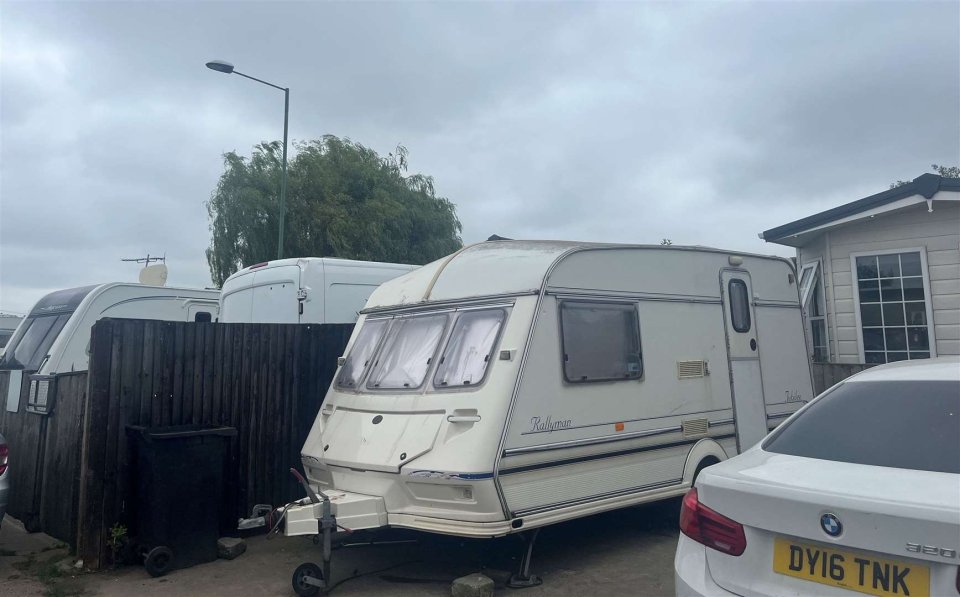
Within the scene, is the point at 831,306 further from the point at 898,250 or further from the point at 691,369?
the point at 691,369

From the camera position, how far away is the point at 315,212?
21469 millimetres

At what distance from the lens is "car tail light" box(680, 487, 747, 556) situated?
320 cm

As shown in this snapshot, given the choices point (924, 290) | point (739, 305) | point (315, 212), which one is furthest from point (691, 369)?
point (315, 212)

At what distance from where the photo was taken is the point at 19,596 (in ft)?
18.1

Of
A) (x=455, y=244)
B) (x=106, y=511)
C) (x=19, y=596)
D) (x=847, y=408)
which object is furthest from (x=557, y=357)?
(x=455, y=244)

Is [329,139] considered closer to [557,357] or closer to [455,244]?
[455,244]

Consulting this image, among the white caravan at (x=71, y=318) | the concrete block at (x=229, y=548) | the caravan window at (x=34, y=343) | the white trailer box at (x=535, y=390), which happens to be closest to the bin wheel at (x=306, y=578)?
the white trailer box at (x=535, y=390)

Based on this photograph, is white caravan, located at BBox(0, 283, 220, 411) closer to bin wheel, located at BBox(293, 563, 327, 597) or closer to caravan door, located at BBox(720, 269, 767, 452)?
bin wheel, located at BBox(293, 563, 327, 597)

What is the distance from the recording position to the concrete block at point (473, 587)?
5.09 metres

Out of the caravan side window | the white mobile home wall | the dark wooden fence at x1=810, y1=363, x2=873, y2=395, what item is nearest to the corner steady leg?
the caravan side window

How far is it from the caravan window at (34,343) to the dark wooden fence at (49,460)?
1.88 ft

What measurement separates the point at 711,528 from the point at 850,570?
61 cm

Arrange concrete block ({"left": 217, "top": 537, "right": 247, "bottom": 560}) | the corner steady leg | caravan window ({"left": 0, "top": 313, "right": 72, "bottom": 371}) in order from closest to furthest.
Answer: the corner steady leg → concrete block ({"left": 217, "top": 537, "right": 247, "bottom": 560}) → caravan window ({"left": 0, "top": 313, "right": 72, "bottom": 371})

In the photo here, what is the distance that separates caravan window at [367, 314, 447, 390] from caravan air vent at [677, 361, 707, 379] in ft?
7.30
